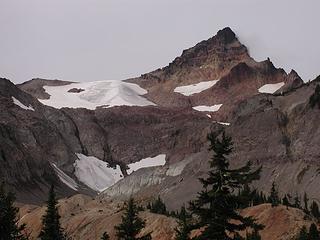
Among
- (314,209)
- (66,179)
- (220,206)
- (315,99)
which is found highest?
(315,99)

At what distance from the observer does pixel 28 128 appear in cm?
19488

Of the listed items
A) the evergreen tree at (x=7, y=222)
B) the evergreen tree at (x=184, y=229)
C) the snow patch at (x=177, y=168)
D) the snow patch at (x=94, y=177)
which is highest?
the evergreen tree at (x=7, y=222)

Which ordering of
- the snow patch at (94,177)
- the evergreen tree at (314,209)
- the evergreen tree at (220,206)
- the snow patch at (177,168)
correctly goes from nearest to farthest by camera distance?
1. the evergreen tree at (220,206)
2. the evergreen tree at (314,209)
3. the snow patch at (177,168)
4. the snow patch at (94,177)

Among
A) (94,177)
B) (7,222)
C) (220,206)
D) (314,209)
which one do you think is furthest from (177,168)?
(220,206)

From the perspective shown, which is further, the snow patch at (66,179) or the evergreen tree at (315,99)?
the snow patch at (66,179)

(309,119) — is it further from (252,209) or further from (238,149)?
(252,209)

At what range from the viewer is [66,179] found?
591ft

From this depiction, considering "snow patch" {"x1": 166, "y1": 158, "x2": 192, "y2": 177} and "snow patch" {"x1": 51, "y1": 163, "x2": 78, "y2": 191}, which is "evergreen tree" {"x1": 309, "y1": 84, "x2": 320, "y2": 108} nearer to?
"snow patch" {"x1": 166, "y1": 158, "x2": 192, "y2": 177}

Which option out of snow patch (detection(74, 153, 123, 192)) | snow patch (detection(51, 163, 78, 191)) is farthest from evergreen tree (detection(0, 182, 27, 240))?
snow patch (detection(74, 153, 123, 192))

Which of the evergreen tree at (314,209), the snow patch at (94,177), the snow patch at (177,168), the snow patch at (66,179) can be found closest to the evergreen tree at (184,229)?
the evergreen tree at (314,209)

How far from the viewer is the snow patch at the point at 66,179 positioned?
175750 mm

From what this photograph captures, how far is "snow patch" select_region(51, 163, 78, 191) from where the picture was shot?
17575 centimetres

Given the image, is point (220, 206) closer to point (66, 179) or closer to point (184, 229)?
point (184, 229)

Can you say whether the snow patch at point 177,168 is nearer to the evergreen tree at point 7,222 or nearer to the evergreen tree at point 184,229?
the evergreen tree at point 184,229
